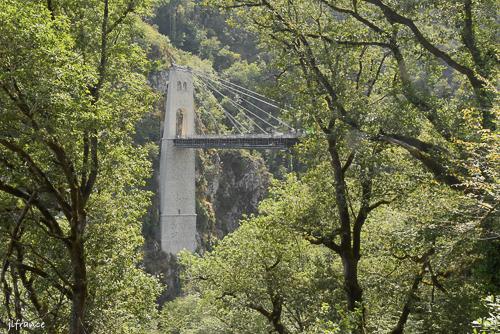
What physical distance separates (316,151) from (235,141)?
70.6ft

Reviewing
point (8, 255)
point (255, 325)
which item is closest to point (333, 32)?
point (8, 255)

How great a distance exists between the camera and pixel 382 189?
646cm

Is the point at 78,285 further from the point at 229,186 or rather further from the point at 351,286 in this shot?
the point at 229,186

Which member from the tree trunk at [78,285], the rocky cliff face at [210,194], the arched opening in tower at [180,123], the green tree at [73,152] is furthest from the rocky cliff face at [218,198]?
the tree trunk at [78,285]

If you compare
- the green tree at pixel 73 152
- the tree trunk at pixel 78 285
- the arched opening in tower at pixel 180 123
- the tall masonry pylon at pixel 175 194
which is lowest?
the tree trunk at pixel 78 285

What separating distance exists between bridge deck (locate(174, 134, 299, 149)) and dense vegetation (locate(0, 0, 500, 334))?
50.6 ft

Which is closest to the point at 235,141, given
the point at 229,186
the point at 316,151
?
the point at 229,186

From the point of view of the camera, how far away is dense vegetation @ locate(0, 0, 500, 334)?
4516 mm

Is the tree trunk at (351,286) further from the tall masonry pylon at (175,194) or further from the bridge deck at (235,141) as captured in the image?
the tall masonry pylon at (175,194)

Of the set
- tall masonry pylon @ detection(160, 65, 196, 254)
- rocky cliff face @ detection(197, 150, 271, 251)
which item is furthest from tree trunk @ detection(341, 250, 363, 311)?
rocky cliff face @ detection(197, 150, 271, 251)

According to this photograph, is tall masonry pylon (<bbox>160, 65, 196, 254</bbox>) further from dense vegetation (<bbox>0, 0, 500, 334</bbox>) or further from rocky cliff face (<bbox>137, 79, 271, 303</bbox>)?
dense vegetation (<bbox>0, 0, 500, 334</bbox>)

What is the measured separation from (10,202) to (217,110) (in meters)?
38.5

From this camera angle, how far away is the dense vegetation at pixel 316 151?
4.52 meters

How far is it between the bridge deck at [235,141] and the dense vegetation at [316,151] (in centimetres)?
1542
